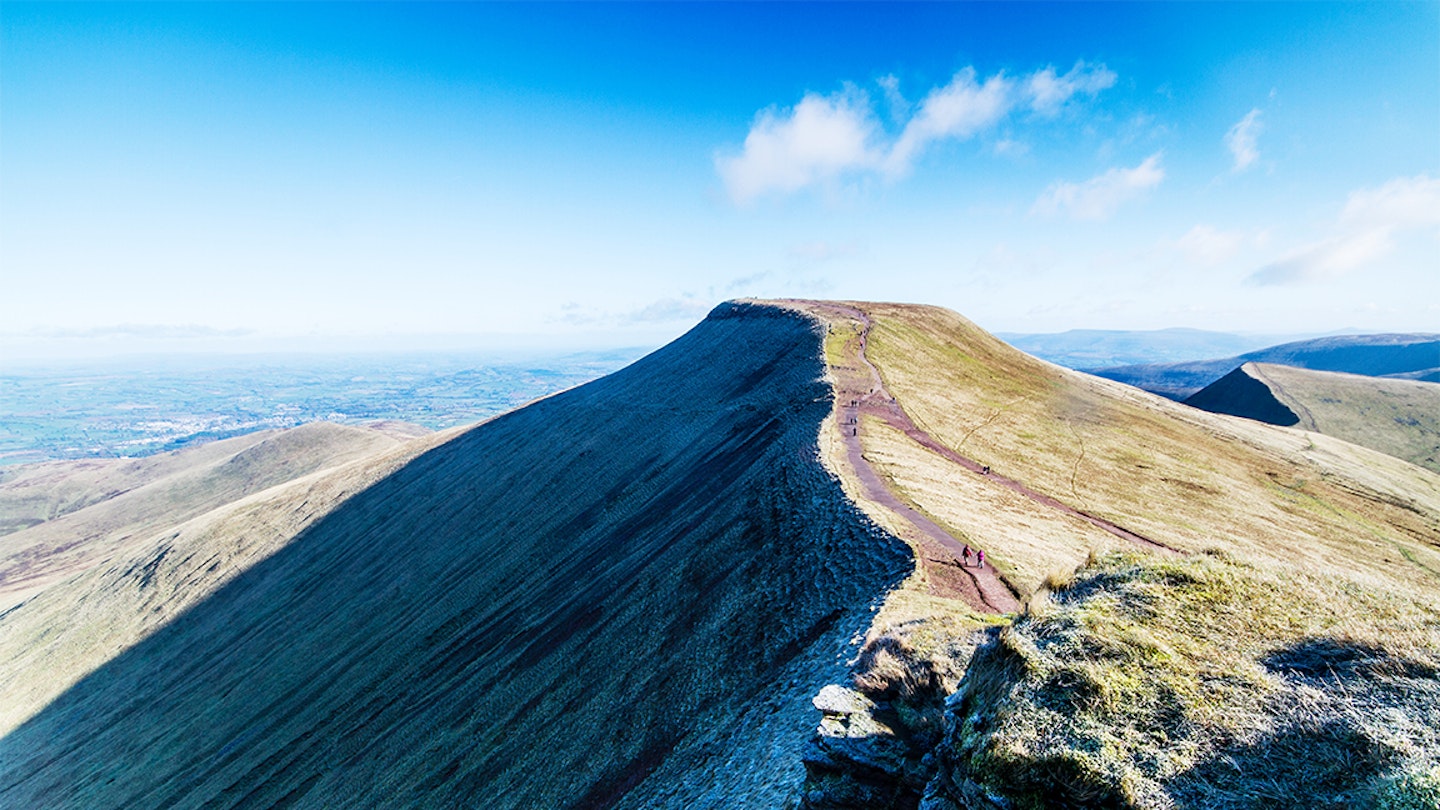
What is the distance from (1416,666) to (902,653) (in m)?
11.3

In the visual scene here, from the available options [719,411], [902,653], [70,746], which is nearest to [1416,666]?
[902,653]

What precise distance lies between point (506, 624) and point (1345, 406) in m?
189

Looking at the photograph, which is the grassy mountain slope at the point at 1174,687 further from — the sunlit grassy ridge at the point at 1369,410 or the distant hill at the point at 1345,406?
the distant hill at the point at 1345,406

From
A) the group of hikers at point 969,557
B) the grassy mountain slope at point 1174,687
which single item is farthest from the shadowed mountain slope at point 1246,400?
the grassy mountain slope at point 1174,687

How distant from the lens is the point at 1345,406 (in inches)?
5320

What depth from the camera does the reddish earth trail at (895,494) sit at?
2541 centimetres

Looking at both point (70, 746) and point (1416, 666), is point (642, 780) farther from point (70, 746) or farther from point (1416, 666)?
point (70, 746)

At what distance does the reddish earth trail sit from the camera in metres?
25.4

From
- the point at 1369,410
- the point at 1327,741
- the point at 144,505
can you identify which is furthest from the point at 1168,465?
the point at 144,505

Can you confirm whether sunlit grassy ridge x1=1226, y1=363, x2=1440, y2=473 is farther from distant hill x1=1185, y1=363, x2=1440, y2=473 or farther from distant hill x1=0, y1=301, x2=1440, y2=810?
distant hill x1=0, y1=301, x2=1440, y2=810

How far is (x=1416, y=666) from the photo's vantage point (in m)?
10.4

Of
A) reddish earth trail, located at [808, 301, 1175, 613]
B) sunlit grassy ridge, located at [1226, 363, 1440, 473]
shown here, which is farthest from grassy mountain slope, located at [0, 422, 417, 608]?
sunlit grassy ridge, located at [1226, 363, 1440, 473]

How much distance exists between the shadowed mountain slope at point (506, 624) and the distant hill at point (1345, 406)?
127 metres

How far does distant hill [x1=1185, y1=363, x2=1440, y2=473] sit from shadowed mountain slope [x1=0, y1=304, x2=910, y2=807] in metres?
127
